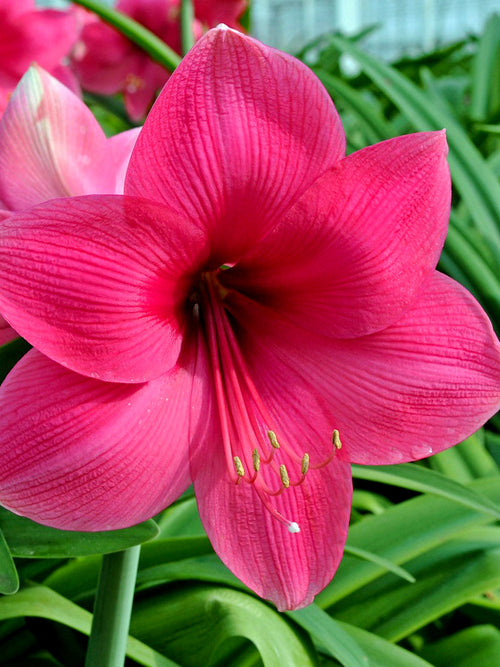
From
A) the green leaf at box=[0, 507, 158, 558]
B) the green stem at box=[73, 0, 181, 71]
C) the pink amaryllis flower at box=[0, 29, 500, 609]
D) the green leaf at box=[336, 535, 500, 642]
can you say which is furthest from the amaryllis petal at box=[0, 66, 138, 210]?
the green stem at box=[73, 0, 181, 71]

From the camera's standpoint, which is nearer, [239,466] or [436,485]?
[239,466]

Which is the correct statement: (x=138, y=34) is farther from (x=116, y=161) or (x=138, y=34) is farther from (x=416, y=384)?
(x=416, y=384)

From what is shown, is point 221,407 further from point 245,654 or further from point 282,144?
point 245,654

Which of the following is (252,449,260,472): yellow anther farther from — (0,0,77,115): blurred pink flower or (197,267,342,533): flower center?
(0,0,77,115): blurred pink flower

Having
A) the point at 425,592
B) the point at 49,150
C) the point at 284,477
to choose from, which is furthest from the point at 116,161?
the point at 425,592

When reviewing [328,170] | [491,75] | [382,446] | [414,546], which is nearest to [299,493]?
[382,446]
